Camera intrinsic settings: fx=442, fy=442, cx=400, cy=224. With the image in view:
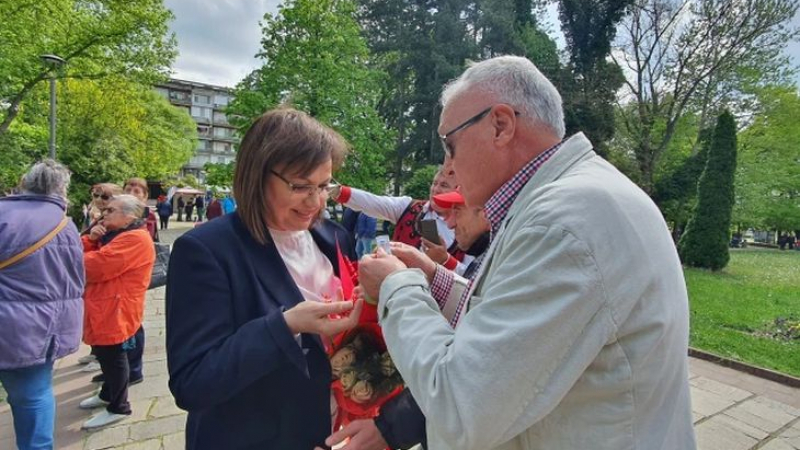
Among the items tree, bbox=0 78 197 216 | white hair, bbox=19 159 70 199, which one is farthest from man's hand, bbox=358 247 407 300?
tree, bbox=0 78 197 216

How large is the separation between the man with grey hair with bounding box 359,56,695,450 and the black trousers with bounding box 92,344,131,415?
3.69 m

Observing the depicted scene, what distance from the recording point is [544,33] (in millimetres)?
25625

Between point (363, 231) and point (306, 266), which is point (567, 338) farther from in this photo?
point (363, 231)

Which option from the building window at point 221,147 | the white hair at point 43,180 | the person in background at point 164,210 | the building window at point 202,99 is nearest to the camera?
the white hair at point 43,180

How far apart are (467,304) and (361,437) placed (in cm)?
68

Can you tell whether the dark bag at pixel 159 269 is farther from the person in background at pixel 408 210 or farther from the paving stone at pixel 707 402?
the paving stone at pixel 707 402

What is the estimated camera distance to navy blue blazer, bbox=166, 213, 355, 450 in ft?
4.39

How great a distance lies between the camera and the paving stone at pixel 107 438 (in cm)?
348

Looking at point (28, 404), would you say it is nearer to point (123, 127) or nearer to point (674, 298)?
point (674, 298)

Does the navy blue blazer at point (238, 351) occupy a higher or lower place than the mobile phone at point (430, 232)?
lower

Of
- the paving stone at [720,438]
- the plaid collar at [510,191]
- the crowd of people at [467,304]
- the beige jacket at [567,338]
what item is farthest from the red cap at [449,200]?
the paving stone at [720,438]

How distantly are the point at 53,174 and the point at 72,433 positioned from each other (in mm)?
2185

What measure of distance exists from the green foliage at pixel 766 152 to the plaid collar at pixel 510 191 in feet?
91.4

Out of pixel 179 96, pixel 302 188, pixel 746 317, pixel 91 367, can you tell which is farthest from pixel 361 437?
pixel 179 96
